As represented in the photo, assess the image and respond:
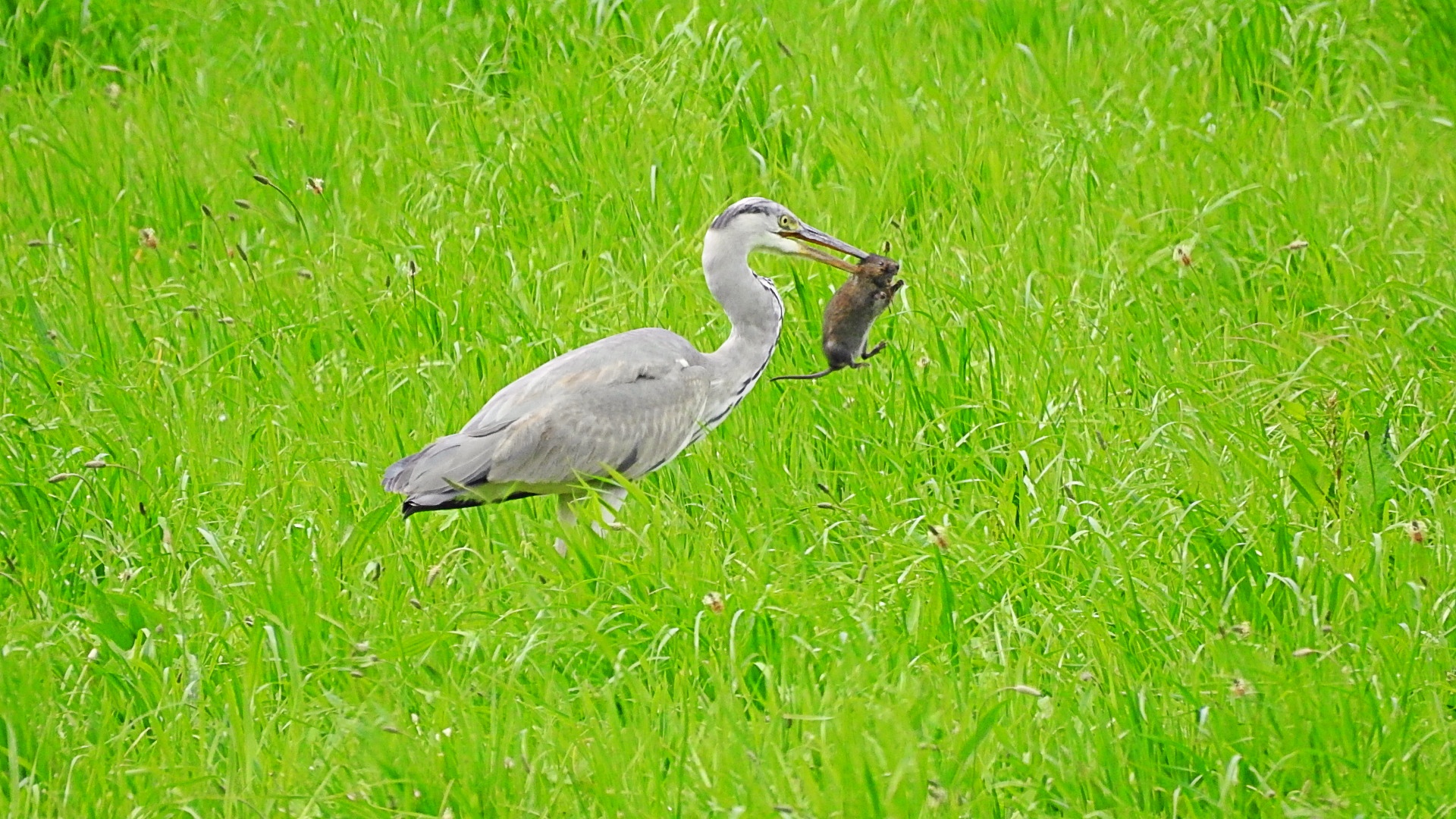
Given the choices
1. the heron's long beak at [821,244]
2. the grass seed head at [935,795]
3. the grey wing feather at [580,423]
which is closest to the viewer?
the grass seed head at [935,795]

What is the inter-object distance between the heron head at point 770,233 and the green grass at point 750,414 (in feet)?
1.16

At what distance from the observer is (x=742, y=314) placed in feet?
16.1

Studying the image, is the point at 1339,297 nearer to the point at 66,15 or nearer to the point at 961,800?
the point at 961,800

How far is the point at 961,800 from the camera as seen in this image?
3193mm

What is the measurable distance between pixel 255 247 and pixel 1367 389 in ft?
12.9

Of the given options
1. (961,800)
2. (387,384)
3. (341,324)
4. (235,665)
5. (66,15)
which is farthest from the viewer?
(66,15)

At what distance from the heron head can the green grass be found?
14.0 inches

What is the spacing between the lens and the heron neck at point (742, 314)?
16.0ft

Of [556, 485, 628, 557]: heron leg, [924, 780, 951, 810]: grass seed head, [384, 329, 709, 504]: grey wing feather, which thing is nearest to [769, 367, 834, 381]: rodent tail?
[384, 329, 709, 504]: grey wing feather

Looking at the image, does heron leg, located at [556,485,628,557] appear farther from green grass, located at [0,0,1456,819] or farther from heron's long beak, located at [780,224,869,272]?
heron's long beak, located at [780,224,869,272]

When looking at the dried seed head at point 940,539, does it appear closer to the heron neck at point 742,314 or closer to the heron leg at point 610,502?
the heron leg at point 610,502

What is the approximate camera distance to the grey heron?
14.4 ft

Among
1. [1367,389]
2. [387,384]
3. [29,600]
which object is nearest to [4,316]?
[387,384]

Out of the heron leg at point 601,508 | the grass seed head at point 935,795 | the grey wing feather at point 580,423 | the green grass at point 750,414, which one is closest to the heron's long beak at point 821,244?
the green grass at point 750,414
